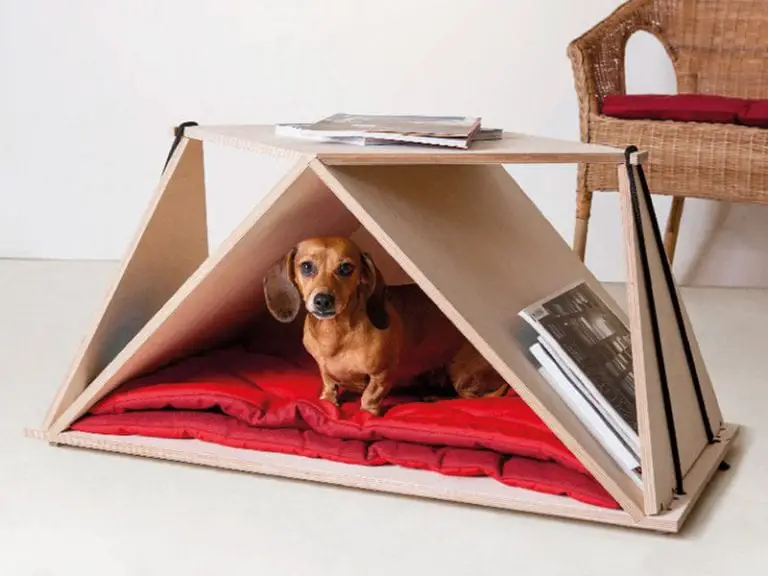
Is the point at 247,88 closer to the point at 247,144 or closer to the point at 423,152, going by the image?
the point at 247,144

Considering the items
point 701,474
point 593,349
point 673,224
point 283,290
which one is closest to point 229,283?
point 283,290

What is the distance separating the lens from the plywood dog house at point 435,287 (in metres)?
1.86

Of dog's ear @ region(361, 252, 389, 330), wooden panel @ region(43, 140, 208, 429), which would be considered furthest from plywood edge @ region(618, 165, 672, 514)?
wooden panel @ region(43, 140, 208, 429)

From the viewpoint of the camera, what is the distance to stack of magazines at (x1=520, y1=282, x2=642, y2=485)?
191cm

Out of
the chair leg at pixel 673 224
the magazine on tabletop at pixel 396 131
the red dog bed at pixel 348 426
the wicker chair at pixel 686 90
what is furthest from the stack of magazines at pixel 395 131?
the chair leg at pixel 673 224

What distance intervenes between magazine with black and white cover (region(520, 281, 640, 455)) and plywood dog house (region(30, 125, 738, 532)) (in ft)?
0.15

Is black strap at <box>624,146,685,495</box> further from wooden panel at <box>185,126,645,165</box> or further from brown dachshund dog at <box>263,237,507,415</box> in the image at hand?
brown dachshund dog at <box>263,237,507,415</box>

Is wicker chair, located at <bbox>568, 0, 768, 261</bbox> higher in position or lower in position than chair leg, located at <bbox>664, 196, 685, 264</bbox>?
higher

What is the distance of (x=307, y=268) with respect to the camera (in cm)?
211

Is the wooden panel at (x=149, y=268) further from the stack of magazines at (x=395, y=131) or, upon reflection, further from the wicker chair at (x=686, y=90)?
the wicker chair at (x=686, y=90)

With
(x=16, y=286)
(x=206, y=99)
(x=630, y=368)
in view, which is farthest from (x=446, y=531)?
(x=206, y=99)

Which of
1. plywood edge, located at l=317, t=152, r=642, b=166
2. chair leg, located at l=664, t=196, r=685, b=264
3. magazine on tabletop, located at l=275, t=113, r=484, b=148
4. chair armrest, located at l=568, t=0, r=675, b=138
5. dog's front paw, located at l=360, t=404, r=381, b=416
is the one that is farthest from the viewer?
chair leg, located at l=664, t=196, r=685, b=264

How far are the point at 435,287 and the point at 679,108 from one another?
143cm

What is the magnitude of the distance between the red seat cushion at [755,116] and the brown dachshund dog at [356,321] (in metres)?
1.14
